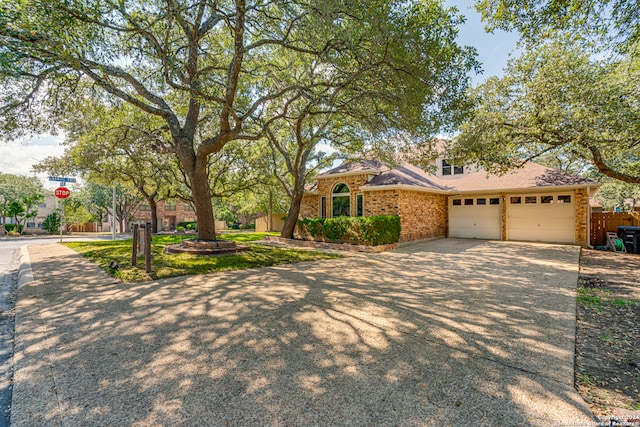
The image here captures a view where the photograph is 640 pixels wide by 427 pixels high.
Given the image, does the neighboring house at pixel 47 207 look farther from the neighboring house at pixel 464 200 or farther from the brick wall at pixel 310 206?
the neighboring house at pixel 464 200

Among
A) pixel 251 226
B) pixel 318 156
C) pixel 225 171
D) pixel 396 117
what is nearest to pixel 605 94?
pixel 396 117

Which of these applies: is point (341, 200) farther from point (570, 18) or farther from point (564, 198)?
point (570, 18)

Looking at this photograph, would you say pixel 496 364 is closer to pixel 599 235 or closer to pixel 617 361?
pixel 617 361

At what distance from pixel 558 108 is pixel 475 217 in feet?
27.2

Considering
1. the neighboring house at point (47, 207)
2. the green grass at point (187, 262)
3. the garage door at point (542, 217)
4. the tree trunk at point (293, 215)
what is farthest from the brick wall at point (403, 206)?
the neighboring house at point (47, 207)

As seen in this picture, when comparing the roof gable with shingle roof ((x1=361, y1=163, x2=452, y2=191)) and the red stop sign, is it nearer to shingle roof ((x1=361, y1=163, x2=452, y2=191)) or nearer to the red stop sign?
shingle roof ((x1=361, y1=163, x2=452, y2=191))

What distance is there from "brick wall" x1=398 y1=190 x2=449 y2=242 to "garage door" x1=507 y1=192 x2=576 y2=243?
3254 millimetres

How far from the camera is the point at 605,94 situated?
8.52m

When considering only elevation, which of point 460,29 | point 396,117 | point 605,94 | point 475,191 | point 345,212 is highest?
point 460,29

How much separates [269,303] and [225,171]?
15.4m

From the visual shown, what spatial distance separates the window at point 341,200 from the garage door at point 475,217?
20.2ft

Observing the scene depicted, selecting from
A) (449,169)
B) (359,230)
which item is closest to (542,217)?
(449,169)

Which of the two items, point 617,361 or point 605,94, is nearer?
point 617,361

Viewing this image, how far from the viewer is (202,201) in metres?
10.3
